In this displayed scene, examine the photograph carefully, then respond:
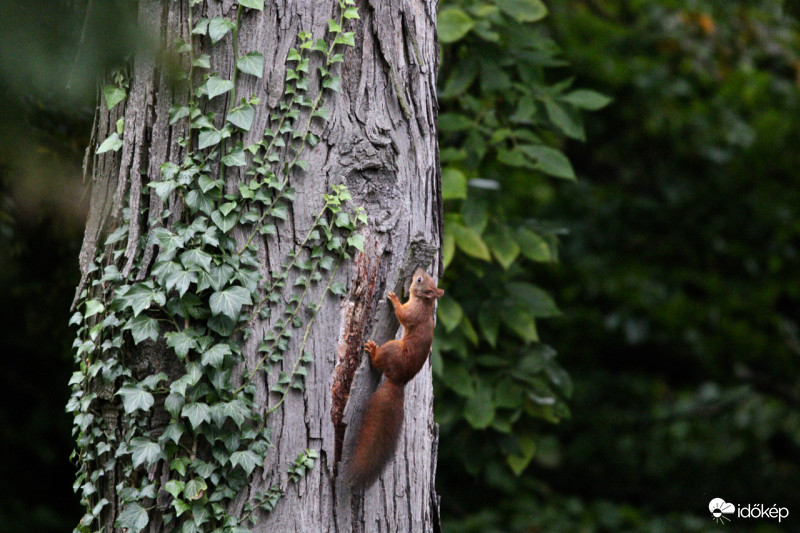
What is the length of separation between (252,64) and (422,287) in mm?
706

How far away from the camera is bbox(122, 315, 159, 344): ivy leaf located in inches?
66.9

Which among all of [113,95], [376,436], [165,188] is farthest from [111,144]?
[376,436]

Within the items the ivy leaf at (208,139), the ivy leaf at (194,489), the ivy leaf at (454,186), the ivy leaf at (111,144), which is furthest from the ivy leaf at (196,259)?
the ivy leaf at (454,186)

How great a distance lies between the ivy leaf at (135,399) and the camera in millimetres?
Result: 1694

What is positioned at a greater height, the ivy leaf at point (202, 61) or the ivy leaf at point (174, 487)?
the ivy leaf at point (202, 61)

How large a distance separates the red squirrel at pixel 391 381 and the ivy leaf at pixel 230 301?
34cm

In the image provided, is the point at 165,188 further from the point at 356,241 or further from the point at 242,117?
the point at 356,241

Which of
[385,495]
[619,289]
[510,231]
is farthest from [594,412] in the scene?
[385,495]

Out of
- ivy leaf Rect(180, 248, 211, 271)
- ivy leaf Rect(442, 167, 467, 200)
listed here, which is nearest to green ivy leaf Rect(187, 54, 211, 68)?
ivy leaf Rect(180, 248, 211, 271)

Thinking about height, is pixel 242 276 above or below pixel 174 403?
above

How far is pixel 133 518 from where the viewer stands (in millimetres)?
1720

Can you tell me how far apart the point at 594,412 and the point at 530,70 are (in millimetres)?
3637

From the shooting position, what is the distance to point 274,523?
5.82 ft

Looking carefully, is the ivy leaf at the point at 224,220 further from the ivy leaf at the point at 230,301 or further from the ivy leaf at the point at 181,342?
the ivy leaf at the point at 181,342
